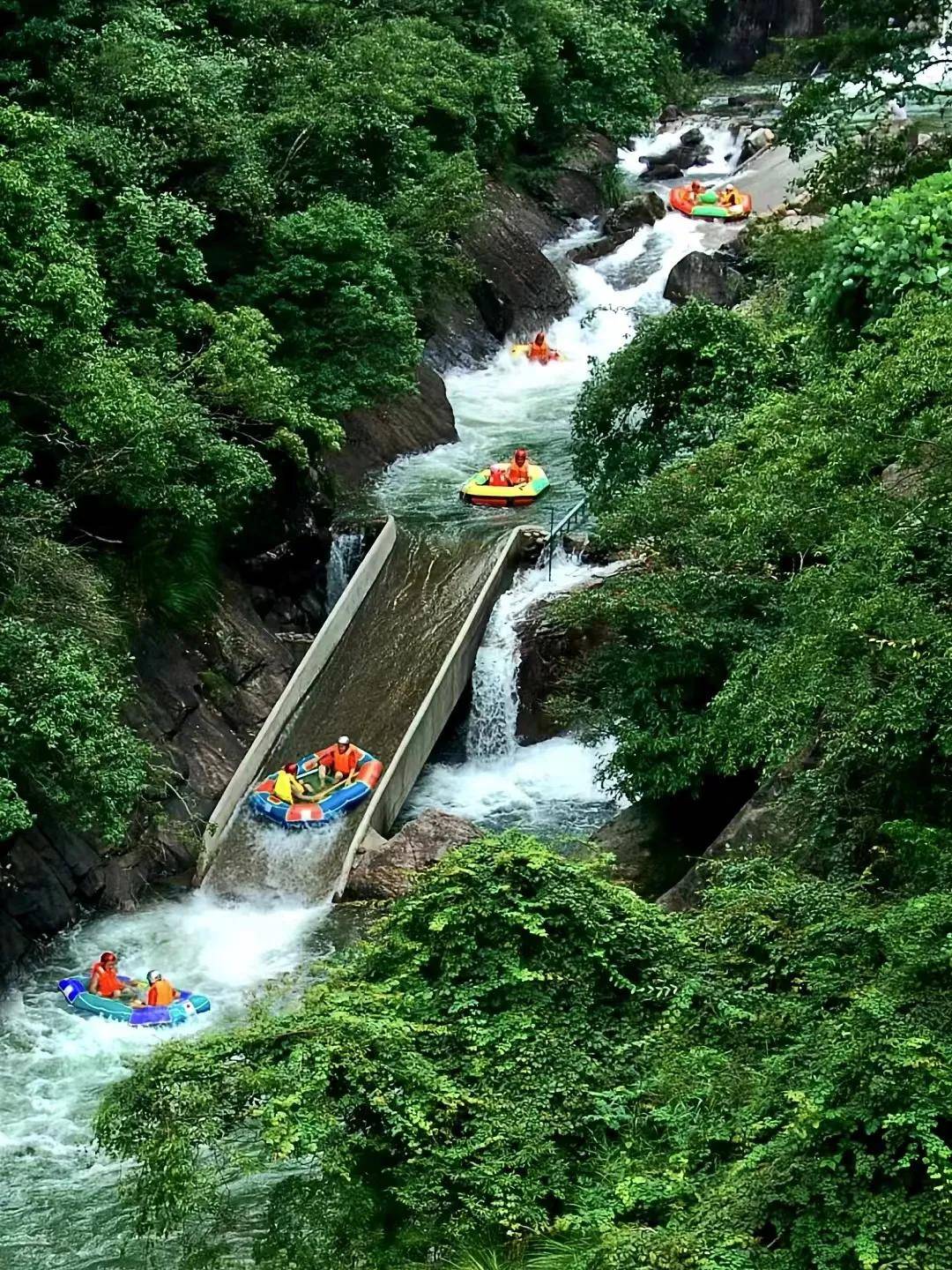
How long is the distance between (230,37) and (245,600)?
11.1 metres

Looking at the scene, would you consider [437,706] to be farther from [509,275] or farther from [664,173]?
[664,173]

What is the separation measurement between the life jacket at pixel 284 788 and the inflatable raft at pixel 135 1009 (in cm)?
368

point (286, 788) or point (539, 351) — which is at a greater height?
point (539, 351)

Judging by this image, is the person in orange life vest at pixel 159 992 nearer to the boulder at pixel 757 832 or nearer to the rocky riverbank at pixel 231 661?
the rocky riverbank at pixel 231 661

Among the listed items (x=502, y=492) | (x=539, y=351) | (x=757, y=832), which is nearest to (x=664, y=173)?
(x=539, y=351)

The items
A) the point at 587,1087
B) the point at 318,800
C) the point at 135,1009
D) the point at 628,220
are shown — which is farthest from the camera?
the point at 628,220

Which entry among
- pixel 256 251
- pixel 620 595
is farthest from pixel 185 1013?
pixel 256 251

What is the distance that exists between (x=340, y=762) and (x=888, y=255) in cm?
873

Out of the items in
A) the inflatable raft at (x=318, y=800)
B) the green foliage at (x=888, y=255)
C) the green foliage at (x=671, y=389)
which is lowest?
the inflatable raft at (x=318, y=800)

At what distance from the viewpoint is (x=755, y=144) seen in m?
42.5

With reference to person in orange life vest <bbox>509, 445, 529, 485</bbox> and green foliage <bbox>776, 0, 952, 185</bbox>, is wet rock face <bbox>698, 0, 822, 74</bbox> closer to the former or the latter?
green foliage <bbox>776, 0, 952, 185</bbox>

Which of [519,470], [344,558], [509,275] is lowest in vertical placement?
[519,470]

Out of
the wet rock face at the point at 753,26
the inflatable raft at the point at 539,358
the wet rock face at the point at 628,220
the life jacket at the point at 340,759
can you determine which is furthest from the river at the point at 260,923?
the wet rock face at the point at 753,26

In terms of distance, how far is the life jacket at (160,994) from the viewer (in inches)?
617
